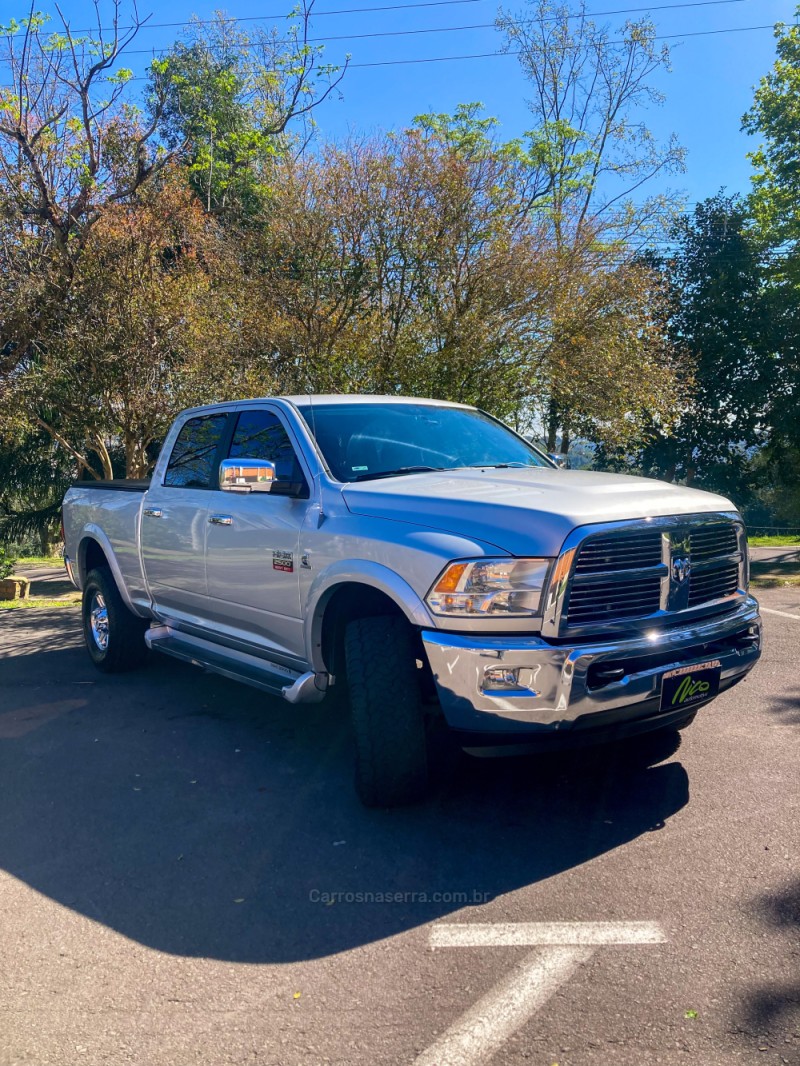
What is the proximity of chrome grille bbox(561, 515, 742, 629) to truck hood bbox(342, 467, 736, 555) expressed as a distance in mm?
90

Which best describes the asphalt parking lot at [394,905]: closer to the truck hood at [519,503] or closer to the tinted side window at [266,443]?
the truck hood at [519,503]

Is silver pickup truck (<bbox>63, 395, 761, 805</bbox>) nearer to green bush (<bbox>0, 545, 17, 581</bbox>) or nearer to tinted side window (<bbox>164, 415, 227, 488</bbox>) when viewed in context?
tinted side window (<bbox>164, 415, 227, 488</bbox>)

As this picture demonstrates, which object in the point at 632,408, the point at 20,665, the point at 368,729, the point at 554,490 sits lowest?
the point at 20,665

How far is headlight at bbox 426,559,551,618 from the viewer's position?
3.68m

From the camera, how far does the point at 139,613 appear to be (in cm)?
666

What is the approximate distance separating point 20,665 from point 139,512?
230 cm

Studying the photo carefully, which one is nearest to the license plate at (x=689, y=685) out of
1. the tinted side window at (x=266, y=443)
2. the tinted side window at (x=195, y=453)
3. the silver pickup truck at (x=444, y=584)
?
the silver pickup truck at (x=444, y=584)

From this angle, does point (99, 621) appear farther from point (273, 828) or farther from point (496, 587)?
point (496, 587)

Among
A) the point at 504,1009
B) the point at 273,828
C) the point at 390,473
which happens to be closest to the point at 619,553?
the point at 390,473

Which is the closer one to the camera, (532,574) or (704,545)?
(532,574)

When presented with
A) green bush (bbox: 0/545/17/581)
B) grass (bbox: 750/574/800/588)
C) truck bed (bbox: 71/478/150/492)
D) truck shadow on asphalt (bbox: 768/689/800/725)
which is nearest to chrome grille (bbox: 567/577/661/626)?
truck shadow on asphalt (bbox: 768/689/800/725)

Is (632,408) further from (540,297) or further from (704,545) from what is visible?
(704,545)

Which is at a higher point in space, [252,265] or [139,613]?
[252,265]

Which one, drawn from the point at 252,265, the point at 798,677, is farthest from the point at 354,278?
the point at 798,677
